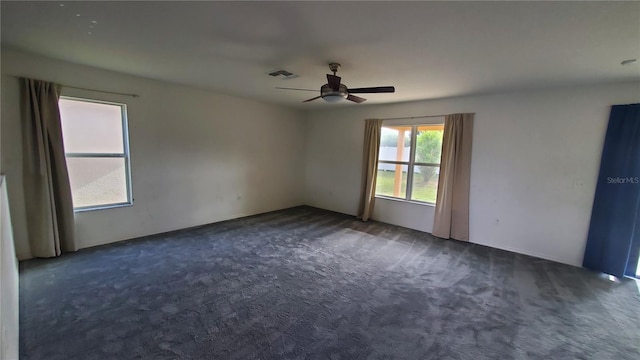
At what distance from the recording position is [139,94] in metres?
3.94

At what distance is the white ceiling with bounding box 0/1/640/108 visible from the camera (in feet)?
6.13

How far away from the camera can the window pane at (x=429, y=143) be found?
16.0 feet

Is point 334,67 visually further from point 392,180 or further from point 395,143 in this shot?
point 392,180

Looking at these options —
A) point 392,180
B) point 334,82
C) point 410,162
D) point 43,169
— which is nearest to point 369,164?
point 392,180

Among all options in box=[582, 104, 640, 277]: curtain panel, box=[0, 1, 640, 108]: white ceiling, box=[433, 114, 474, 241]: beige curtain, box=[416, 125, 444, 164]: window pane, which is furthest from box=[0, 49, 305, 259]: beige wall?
box=[582, 104, 640, 277]: curtain panel

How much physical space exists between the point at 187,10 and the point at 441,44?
7.11 ft

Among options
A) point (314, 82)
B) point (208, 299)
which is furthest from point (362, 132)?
point (208, 299)

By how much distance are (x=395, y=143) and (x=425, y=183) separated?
104 cm

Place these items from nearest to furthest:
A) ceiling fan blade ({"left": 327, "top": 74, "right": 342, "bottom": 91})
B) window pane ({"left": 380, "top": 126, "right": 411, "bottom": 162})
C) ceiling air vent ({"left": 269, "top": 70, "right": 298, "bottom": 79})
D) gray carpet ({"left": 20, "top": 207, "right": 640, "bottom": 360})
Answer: gray carpet ({"left": 20, "top": 207, "right": 640, "bottom": 360}) < ceiling fan blade ({"left": 327, "top": 74, "right": 342, "bottom": 91}) < ceiling air vent ({"left": 269, "top": 70, "right": 298, "bottom": 79}) < window pane ({"left": 380, "top": 126, "right": 411, "bottom": 162})

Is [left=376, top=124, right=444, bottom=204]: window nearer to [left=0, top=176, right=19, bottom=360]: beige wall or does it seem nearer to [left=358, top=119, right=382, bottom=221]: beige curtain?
[left=358, top=119, right=382, bottom=221]: beige curtain

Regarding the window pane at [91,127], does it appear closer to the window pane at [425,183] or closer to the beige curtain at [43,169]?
the beige curtain at [43,169]

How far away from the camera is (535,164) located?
390 centimetres

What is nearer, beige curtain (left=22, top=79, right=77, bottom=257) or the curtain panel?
beige curtain (left=22, top=79, right=77, bottom=257)

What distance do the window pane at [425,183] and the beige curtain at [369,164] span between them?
2.71 ft
